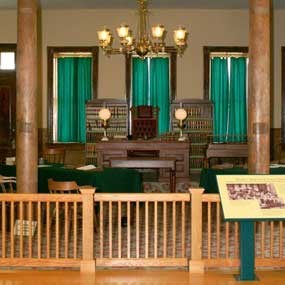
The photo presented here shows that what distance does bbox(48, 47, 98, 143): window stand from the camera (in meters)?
15.3

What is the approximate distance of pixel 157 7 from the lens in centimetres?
1512

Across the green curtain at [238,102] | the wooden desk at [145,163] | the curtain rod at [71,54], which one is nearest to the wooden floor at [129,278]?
the wooden desk at [145,163]

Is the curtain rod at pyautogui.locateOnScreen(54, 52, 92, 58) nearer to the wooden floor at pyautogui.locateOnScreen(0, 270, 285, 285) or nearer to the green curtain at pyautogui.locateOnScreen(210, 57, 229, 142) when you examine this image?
the green curtain at pyautogui.locateOnScreen(210, 57, 229, 142)

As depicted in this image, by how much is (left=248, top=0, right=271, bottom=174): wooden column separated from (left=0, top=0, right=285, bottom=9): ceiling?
6675 mm

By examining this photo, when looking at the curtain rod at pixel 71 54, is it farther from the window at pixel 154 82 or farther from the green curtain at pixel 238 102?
the green curtain at pixel 238 102

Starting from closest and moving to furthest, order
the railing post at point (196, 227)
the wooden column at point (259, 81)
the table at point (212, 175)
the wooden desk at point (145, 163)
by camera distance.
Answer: the railing post at point (196, 227) < the wooden column at point (259, 81) < the table at point (212, 175) < the wooden desk at point (145, 163)

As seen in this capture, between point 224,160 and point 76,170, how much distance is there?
21.3ft

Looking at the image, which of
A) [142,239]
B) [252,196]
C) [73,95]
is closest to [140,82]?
[73,95]

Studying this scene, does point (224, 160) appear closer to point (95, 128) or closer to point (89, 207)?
point (95, 128)

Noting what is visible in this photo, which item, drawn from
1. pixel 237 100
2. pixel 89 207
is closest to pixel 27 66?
pixel 89 207

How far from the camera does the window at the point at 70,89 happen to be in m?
15.3

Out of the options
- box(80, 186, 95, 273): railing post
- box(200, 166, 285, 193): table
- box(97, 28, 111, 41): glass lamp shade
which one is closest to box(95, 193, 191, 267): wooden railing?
box(80, 186, 95, 273): railing post

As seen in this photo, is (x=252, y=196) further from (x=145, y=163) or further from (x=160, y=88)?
(x=160, y=88)

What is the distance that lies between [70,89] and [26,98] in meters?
7.40
